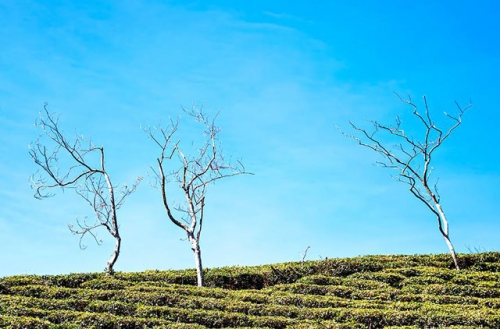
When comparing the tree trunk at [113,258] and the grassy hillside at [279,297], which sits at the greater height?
the tree trunk at [113,258]

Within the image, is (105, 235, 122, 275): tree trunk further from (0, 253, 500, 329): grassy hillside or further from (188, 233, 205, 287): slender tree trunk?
(188, 233, 205, 287): slender tree trunk

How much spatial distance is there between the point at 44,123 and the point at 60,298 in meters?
11.4

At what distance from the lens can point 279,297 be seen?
1781 centimetres

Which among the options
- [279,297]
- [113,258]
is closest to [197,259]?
[113,258]

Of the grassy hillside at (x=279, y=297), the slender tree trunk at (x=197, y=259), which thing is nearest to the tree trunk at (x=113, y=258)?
the grassy hillside at (x=279, y=297)

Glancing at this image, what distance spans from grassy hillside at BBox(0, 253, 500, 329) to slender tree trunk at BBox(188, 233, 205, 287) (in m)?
0.90

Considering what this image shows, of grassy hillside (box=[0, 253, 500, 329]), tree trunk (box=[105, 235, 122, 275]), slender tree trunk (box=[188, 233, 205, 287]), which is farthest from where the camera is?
tree trunk (box=[105, 235, 122, 275])

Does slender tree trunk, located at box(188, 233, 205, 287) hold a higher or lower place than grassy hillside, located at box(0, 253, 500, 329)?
higher

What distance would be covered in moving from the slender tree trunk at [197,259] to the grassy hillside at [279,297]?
2.97 feet

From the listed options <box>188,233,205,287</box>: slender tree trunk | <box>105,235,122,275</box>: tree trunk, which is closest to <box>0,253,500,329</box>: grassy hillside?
<box>188,233,205,287</box>: slender tree trunk

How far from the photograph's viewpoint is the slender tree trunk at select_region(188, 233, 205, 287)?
21.8m

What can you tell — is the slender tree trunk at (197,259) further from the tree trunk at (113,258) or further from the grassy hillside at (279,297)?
the tree trunk at (113,258)

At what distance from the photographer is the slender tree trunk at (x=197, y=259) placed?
2176 centimetres

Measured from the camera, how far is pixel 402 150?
25891 millimetres
